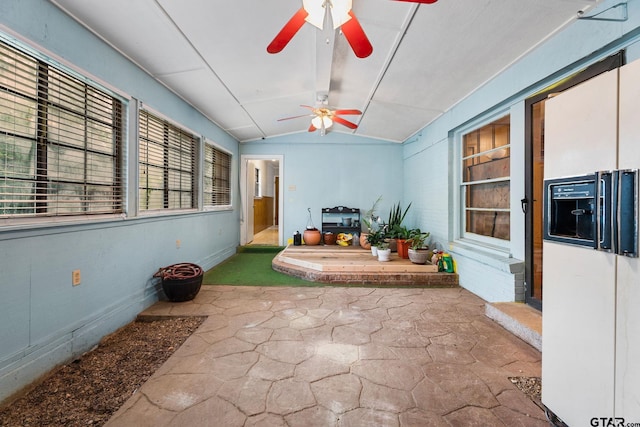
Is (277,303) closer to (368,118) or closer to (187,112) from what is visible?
(187,112)

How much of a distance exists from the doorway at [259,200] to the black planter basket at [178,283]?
282 cm

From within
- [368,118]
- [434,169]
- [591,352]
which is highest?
[368,118]

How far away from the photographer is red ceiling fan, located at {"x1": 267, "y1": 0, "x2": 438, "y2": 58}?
61.2 inches

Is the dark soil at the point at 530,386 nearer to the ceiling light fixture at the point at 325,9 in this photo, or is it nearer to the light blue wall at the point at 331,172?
the ceiling light fixture at the point at 325,9

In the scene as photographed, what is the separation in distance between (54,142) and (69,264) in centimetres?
89

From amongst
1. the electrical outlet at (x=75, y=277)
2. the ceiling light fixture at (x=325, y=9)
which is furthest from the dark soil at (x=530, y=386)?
the electrical outlet at (x=75, y=277)

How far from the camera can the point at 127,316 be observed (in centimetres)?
254

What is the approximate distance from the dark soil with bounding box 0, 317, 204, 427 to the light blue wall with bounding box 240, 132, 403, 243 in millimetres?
3829

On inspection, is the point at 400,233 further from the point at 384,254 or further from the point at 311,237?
the point at 311,237

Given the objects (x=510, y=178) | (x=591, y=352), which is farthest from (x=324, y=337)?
(x=510, y=178)

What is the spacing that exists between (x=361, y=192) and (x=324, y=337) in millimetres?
4131

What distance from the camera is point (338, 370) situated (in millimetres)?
1812

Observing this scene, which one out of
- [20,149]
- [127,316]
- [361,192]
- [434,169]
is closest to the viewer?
[20,149]

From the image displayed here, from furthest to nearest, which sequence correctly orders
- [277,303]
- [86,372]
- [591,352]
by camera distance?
[277,303], [86,372], [591,352]
